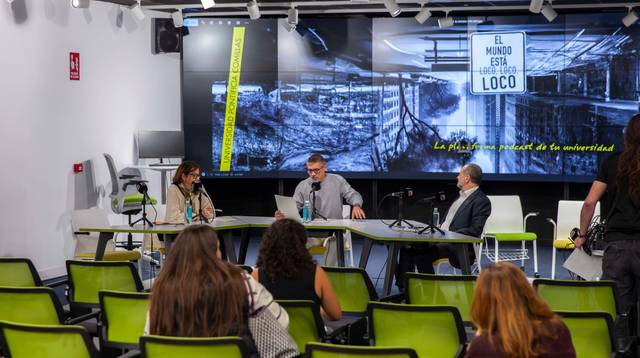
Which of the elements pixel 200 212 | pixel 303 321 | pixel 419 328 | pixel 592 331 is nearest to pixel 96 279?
pixel 303 321

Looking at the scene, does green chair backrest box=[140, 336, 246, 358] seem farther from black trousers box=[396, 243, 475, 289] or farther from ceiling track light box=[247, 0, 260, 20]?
ceiling track light box=[247, 0, 260, 20]

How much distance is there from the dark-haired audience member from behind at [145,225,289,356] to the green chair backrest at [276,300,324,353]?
55cm

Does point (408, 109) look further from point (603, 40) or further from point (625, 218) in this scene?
point (625, 218)

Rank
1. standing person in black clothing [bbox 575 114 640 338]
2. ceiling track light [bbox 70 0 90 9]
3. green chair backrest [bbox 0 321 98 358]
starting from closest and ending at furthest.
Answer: green chair backrest [bbox 0 321 98 358]
standing person in black clothing [bbox 575 114 640 338]
ceiling track light [bbox 70 0 90 9]

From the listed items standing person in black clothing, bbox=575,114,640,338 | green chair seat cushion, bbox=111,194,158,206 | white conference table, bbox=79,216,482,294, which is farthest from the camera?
green chair seat cushion, bbox=111,194,158,206

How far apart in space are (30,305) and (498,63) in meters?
8.94

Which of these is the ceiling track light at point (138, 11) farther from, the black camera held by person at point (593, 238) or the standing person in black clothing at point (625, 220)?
the standing person in black clothing at point (625, 220)

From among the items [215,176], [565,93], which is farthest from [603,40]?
[215,176]

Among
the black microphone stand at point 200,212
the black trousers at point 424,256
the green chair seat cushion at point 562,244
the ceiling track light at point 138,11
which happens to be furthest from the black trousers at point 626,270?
the ceiling track light at point 138,11

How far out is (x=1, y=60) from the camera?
9672 mm

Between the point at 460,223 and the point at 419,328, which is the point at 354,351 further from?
the point at 460,223

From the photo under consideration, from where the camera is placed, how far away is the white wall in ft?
32.5

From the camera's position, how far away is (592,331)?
4367 mm

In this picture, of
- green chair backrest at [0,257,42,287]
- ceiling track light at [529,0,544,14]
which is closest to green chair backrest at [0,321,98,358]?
green chair backrest at [0,257,42,287]
